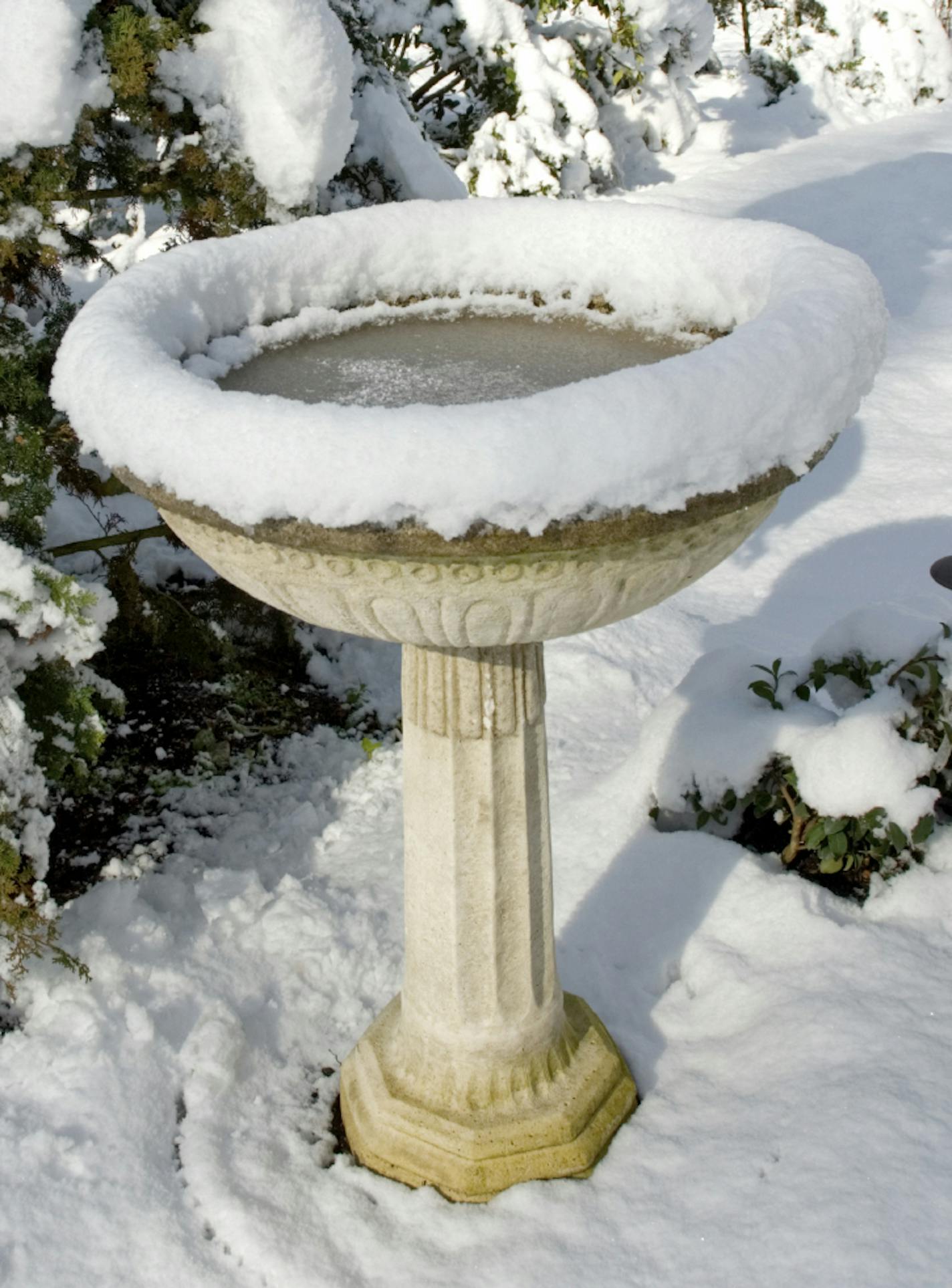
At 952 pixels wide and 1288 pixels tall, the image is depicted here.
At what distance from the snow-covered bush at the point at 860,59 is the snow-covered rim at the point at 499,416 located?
11.4 meters

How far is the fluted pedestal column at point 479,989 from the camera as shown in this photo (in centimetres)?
211

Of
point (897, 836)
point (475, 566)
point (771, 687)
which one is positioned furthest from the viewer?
point (771, 687)

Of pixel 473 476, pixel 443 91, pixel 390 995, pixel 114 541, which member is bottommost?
pixel 390 995

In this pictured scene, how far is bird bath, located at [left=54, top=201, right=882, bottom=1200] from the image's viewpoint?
1.43 m

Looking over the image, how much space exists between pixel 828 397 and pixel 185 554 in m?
3.41

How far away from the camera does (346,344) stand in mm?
2268

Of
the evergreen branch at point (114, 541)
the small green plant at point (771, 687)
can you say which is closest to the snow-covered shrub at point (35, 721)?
the evergreen branch at point (114, 541)

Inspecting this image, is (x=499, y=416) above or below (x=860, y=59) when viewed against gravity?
above

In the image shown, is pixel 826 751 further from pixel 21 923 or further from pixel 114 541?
pixel 114 541

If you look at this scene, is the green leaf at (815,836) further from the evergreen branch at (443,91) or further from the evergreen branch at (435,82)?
the evergreen branch at (443,91)

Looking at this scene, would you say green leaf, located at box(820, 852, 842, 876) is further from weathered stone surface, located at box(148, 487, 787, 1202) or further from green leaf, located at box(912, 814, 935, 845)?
weathered stone surface, located at box(148, 487, 787, 1202)

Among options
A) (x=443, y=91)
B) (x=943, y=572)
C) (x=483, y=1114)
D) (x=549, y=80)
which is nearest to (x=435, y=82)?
(x=443, y=91)

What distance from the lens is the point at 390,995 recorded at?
3.00m

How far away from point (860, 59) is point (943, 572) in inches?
416
